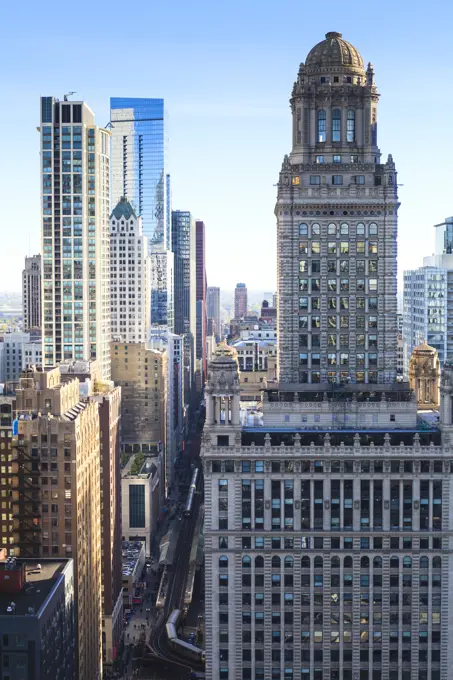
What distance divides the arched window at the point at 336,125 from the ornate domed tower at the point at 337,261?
75.5 inches

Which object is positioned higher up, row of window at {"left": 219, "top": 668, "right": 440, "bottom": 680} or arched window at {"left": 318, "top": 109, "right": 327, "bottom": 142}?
arched window at {"left": 318, "top": 109, "right": 327, "bottom": 142}

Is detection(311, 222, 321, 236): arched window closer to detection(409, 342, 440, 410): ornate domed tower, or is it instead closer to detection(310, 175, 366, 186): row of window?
detection(310, 175, 366, 186): row of window

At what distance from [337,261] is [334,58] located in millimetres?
29168

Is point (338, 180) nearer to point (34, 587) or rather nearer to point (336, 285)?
point (336, 285)

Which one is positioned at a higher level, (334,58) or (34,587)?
(334,58)

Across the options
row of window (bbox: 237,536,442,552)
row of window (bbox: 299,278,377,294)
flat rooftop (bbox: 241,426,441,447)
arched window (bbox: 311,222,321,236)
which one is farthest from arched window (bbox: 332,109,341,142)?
row of window (bbox: 237,536,442,552)

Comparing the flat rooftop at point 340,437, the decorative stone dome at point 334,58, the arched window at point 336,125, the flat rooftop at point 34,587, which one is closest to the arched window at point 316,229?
the arched window at point 336,125

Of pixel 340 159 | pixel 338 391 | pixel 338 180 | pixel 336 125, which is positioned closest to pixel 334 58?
pixel 336 125

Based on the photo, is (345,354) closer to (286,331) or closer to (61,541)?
(286,331)

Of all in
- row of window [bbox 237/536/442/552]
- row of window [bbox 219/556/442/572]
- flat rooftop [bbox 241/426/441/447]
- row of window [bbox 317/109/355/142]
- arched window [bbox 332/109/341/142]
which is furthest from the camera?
arched window [bbox 332/109/341/142]

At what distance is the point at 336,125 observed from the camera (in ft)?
470

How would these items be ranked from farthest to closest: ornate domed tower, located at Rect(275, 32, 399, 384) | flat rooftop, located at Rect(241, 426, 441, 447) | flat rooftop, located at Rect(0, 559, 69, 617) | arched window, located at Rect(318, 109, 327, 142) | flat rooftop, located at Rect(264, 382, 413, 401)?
arched window, located at Rect(318, 109, 327, 142) < ornate domed tower, located at Rect(275, 32, 399, 384) < flat rooftop, located at Rect(264, 382, 413, 401) < flat rooftop, located at Rect(241, 426, 441, 447) < flat rooftop, located at Rect(0, 559, 69, 617)

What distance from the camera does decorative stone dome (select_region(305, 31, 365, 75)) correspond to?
142 metres

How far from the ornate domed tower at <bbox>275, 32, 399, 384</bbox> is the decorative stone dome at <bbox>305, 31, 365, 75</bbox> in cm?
20
